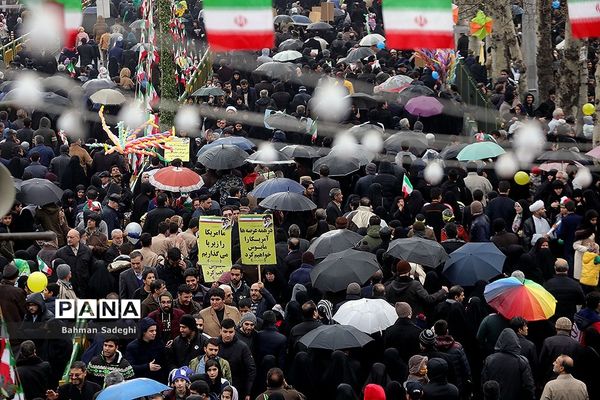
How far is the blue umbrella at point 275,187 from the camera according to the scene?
716 inches

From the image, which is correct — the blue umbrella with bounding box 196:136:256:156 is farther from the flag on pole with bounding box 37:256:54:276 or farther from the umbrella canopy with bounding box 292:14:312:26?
the umbrella canopy with bounding box 292:14:312:26

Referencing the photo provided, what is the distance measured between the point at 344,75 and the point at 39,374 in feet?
51.2

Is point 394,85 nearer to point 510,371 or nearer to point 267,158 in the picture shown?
point 267,158

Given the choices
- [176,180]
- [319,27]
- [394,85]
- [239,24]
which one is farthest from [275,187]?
[319,27]

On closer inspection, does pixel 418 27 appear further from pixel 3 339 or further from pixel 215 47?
pixel 3 339

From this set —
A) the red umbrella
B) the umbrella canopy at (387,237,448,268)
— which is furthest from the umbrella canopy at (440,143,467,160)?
the umbrella canopy at (387,237,448,268)

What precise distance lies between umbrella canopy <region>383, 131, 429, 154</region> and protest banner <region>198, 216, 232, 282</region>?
210 inches

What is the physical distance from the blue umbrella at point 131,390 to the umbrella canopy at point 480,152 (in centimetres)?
895

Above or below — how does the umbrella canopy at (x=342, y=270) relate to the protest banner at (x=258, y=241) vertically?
below

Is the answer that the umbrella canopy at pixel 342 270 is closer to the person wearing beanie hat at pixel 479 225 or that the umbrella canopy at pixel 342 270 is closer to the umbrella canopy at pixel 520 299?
the umbrella canopy at pixel 520 299

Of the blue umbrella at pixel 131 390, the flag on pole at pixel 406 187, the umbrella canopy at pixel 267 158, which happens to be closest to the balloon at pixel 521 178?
the flag on pole at pixel 406 187

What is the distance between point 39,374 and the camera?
40.9ft

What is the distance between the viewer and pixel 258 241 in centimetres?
1533

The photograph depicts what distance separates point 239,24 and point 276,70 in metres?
11.7
